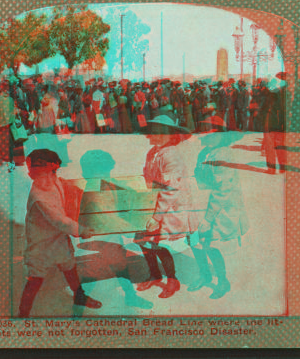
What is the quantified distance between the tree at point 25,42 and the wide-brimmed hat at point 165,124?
3.72 ft

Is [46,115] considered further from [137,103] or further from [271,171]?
[271,171]

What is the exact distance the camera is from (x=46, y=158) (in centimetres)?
366

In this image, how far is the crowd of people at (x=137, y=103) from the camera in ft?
12.0

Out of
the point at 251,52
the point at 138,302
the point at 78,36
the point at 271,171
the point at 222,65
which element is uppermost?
the point at 78,36

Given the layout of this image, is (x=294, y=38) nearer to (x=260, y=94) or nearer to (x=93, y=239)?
(x=260, y=94)

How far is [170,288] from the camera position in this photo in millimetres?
3650

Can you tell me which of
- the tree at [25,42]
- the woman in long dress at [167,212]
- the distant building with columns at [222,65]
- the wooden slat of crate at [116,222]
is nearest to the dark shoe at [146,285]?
the woman in long dress at [167,212]

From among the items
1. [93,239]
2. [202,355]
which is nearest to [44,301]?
[93,239]

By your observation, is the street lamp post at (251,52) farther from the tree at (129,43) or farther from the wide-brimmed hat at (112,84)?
the wide-brimmed hat at (112,84)

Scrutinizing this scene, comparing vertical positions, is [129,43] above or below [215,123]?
above

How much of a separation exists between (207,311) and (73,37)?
8.98 feet

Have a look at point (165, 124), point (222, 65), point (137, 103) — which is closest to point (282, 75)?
point (222, 65)

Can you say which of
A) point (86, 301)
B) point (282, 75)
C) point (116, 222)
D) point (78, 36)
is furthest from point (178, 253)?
point (78, 36)

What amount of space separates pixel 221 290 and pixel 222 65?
6.59 feet
